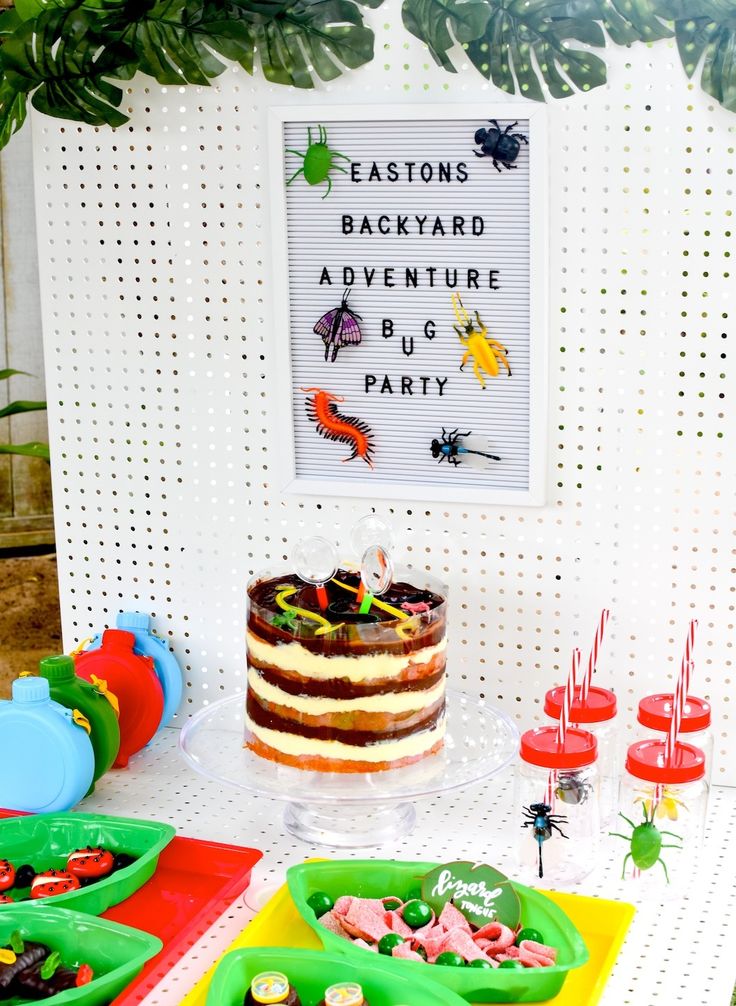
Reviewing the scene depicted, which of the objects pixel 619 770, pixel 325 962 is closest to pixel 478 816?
pixel 619 770

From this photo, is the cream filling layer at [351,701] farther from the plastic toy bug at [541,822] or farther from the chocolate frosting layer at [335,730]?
the plastic toy bug at [541,822]

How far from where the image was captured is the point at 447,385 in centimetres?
150

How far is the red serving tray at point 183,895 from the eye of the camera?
119 centimetres

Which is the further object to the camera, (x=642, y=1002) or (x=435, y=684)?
(x=435, y=684)

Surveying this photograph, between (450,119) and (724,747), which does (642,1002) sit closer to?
(724,747)

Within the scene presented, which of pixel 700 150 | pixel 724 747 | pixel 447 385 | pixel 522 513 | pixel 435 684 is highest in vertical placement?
pixel 700 150

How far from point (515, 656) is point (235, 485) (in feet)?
1.36

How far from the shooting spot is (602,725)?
145 centimetres

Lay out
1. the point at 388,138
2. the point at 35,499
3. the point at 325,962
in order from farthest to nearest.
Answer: the point at 35,499 < the point at 388,138 < the point at 325,962

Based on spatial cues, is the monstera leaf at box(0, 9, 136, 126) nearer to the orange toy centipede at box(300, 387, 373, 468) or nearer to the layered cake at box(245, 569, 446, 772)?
the orange toy centipede at box(300, 387, 373, 468)

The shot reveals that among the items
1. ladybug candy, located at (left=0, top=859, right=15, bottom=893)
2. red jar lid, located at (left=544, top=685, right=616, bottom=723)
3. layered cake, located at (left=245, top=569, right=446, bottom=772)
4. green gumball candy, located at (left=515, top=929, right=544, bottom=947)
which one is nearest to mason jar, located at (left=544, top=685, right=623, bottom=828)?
red jar lid, located at (left=544, top=685, right=616, bottom=723)

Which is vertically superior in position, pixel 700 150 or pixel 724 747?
pixel 700 150

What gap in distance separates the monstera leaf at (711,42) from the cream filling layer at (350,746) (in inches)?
28.7

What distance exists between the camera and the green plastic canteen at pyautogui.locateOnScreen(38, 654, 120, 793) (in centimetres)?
146
